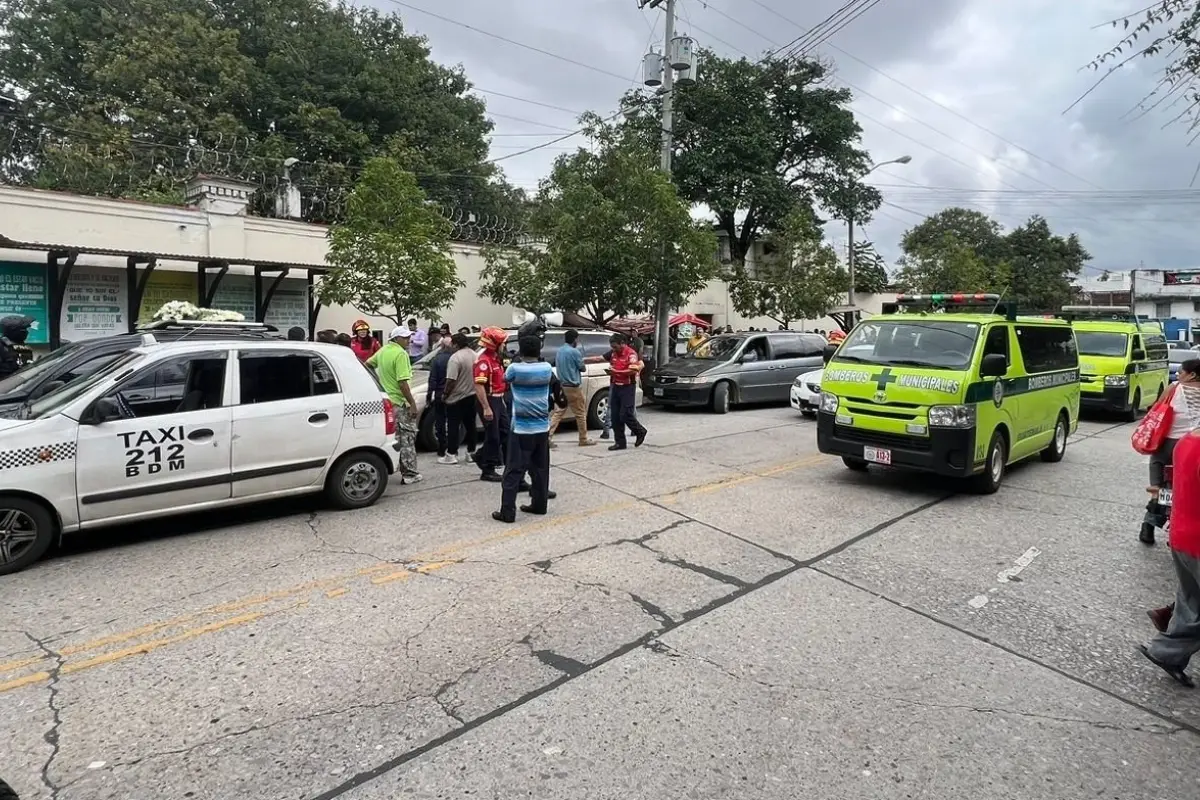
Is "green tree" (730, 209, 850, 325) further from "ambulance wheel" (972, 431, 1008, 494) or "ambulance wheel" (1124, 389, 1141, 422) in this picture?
"ambulance wheel" (972, 431, 1008, 494)

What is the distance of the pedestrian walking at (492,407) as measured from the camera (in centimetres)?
828

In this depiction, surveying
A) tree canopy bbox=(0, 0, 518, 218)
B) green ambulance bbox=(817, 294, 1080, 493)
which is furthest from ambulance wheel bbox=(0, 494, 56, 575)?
tree canopy bbox=(0, 0, 518, 218)

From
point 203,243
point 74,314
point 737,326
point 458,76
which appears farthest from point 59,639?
point 458,76

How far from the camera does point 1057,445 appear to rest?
412 inches

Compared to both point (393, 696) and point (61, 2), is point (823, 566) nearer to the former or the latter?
point (393, 696)

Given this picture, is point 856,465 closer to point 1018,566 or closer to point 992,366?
point 992,366

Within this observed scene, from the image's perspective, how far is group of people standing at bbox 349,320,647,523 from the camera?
22.2ft

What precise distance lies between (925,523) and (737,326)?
24419 millimetres

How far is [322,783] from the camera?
9.66 feet

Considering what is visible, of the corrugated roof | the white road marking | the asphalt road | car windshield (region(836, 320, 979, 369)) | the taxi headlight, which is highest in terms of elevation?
the corrugated roof

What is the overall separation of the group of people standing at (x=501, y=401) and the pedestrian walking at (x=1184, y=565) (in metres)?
4.48

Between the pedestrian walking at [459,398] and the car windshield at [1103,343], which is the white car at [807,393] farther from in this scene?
the pedestrian walking at [459,398]

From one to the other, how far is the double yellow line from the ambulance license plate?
3.33 m

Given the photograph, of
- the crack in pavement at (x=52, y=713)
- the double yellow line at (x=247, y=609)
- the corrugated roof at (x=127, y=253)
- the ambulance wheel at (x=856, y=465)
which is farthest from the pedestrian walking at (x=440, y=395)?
the corrugated roof at (x=127, y=253)
